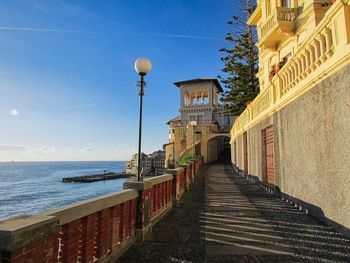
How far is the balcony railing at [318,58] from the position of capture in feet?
14.2

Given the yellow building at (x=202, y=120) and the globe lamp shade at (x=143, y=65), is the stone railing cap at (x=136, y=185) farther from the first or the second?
the yellow building at (x=202, y=120)

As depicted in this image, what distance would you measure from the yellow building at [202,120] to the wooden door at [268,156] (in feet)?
87.4

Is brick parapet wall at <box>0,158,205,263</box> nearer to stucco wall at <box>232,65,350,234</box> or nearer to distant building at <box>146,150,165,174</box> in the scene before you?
stucco wall at <box>232,65,350,234</box>

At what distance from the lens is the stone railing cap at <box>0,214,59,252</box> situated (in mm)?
1785

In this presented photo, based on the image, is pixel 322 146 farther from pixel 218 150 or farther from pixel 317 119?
pixel 218 150

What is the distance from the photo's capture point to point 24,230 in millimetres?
1898

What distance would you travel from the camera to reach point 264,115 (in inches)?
403

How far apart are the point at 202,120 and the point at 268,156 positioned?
37537 millimetres

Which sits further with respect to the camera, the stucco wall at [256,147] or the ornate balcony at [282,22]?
the ornate balcony at [282,22]

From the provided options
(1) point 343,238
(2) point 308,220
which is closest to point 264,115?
(2) point 308,220

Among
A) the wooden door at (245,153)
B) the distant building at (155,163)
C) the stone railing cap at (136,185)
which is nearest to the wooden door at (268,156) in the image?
the wooden door at (245,153)

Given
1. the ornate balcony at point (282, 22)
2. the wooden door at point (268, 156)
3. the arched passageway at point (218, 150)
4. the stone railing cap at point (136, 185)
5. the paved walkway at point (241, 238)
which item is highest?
the ornate balcony at point (282, 22)

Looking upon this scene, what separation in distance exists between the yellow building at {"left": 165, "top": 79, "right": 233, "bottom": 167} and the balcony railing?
2986cm

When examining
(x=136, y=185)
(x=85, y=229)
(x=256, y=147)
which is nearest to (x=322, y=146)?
(x=136, y=185)
